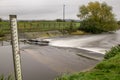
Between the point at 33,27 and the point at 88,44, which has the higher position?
the point at 33,27

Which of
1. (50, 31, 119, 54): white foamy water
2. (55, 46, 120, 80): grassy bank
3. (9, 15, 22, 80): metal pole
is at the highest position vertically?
(9, 15, 22, 80): metal pole

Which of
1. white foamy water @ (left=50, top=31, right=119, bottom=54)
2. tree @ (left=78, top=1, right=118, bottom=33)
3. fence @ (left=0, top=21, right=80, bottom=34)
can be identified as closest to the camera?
white foamy water @ (left=50, top=31, right=119, bottom=54)

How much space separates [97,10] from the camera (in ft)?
188

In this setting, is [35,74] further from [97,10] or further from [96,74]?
[97,10]

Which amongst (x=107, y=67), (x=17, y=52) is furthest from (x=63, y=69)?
(x=17, y=52)

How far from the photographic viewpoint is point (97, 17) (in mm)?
57375

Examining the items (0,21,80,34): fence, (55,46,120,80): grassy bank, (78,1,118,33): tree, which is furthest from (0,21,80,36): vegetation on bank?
(55,46,120,80): grassy bank

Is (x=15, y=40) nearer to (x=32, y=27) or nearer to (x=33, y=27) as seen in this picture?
(x=32, y=27)

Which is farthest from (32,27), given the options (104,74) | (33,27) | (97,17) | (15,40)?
(15,40)

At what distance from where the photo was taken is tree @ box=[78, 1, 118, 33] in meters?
55.8

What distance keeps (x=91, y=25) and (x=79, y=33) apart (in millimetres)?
4379

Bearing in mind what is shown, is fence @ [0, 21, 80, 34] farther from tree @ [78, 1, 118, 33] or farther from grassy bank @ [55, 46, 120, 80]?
grassy bank @ [55, 46, 120, 80]

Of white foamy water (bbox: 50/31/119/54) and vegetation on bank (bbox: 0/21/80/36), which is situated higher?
vegetation on bank (bbox: 0/21/80/36)

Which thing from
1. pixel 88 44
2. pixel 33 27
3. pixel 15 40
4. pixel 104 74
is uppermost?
pixel 15 40
